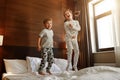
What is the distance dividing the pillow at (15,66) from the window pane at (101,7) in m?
2.30

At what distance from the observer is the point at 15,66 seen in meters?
3.08

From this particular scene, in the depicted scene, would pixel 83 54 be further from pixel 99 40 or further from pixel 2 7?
pixel 2 7

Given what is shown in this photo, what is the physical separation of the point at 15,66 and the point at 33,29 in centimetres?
107

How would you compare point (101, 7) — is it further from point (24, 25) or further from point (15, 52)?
point (15, 52)

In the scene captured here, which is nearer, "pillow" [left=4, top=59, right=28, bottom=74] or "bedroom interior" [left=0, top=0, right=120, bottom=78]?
"pillow" [left=4, top=59, right=28, bottom=74]

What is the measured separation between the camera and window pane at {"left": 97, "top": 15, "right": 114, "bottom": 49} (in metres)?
3.80

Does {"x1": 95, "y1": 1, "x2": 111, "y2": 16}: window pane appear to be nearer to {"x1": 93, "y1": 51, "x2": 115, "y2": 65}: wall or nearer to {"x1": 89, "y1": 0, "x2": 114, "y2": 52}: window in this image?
{"x1": 89, "y1": 0, "x2": 114, "y2": 52}: window

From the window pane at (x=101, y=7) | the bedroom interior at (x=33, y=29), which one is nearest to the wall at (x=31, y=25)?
the bedroom interior at (x=33, y=29)

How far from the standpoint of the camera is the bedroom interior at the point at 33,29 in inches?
135

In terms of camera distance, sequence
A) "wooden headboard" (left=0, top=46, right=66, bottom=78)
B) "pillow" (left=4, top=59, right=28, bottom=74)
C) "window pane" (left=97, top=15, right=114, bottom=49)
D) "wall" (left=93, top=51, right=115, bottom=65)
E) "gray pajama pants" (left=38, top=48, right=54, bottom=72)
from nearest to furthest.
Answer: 1. "gray pajama pants" (left=38, top=48, right=54, bottom=72)
2. "pillow" (left=4, top=59, right=28, bottom=74)
3. "wooden headboard" (left=0, top=46, right=66, bottom=78)
4. "wall" (left=93, top=51, right=115, bottom=65)
5. "window pane" (left=97, top=15, right=114, bottom=49)

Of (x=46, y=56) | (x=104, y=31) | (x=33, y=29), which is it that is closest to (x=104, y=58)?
(x=104, y=31)

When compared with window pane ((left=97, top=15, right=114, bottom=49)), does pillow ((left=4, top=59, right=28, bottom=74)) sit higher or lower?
lower

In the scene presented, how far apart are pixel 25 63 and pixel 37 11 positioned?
1.38 metres

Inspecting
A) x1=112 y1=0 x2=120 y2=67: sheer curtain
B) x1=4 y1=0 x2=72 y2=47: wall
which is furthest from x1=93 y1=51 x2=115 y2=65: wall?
x1=4 y1=0 x2=72 y2=47: wall
